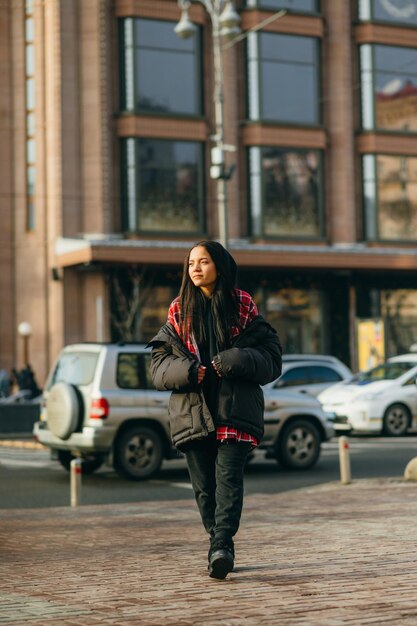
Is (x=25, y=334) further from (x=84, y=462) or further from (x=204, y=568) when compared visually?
(x=204, y=568)

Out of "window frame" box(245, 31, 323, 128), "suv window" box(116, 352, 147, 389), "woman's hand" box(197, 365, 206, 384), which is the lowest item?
"suv window" box(116, 352, 147, 389)

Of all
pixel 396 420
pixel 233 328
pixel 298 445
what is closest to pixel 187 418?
pixel 233 328

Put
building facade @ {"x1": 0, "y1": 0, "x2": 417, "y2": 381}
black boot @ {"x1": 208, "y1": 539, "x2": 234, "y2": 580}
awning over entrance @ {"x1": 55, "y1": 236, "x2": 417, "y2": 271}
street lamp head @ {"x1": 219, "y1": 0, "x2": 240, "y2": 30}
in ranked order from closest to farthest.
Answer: black boot @ {"x1": 208, "y1": 539, "x2": 234, "y2": 580} → street lamp head @ {"x1": 219, "y1": 0, "x2": 240, "y2": 30} → awning over entrance @ {"x1": 55, "y1": 236, "x2": 417, "y2": 271} → building facade @ {"x1": 0, "y1": 0, "x2": 417, "y2": 381}

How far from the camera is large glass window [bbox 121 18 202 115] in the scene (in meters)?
34.7

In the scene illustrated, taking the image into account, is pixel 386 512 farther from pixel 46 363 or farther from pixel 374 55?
pixel 374 55

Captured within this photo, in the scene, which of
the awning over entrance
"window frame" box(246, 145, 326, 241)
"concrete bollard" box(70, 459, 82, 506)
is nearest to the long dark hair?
"concrete bollard" box(70, 459, 82, 506)

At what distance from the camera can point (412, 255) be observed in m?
36.8

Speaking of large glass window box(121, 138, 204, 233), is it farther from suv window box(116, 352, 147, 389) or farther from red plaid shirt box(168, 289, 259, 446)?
red plaid shirt box(168, 289, 259, 446)

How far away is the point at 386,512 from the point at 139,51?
1044 inches

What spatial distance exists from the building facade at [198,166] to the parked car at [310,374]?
9427 millimetres

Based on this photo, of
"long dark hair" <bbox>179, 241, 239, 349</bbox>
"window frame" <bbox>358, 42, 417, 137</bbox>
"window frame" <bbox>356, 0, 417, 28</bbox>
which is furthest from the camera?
"window frame" <bbox>356, 0, 417, 28</bbox>

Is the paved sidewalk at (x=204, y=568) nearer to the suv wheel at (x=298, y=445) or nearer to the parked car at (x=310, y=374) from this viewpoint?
the suv wheel at (x=298, y=445)

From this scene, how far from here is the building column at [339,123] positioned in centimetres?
3753

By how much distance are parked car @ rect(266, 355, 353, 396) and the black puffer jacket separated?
55.1ft
